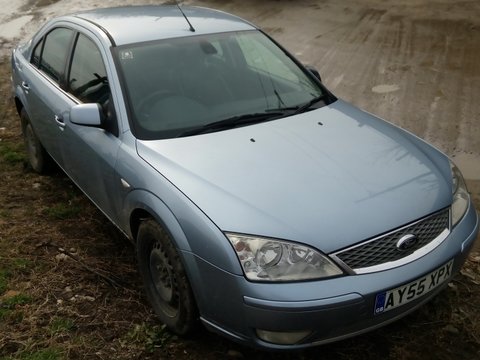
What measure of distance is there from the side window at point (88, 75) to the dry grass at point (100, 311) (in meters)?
1.03

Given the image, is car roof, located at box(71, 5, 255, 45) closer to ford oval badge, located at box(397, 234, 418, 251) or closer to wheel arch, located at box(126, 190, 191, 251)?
wheel arch, located at box(126, 190, 191, 251)

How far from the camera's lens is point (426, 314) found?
3023mm

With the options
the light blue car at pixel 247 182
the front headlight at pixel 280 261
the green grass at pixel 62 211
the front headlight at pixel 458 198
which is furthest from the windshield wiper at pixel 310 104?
the green grass at pixel 62 211

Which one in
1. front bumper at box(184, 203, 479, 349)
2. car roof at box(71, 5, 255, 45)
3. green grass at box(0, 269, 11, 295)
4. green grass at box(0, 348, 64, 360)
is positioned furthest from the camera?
car roof at box(71, 5, 255, 45)

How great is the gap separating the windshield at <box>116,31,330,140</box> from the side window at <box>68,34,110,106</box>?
197mm

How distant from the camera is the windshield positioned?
10.2 ft

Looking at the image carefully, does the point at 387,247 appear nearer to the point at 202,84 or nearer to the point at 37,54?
the point at 202,84

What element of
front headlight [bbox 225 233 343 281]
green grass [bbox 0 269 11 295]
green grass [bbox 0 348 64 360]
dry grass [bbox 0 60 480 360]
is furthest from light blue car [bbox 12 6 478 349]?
green grass [bbox 0 269 11 295]

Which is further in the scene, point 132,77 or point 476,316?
point 132,77

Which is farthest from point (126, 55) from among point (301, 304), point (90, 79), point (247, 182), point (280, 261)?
point (301, 304)

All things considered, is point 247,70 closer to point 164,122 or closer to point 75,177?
point 164,122

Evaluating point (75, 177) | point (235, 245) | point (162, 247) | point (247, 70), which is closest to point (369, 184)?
point (235, 245)

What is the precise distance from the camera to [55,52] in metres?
4.21

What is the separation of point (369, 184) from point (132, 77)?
1566mm
